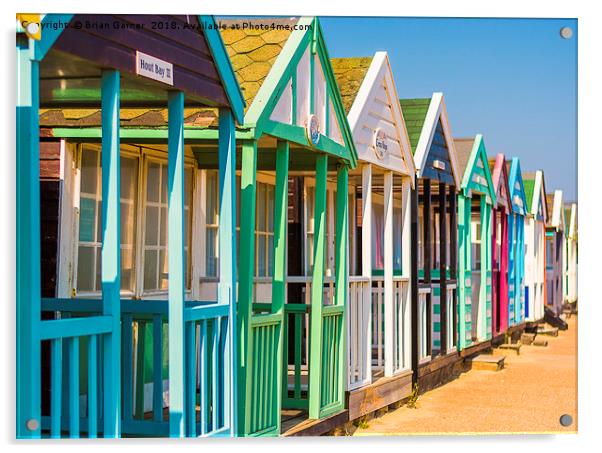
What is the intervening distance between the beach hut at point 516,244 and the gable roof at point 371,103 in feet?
21.5

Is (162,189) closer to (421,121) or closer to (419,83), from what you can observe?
(419,83)

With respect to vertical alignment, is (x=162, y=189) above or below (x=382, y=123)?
below

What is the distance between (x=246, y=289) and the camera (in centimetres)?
698

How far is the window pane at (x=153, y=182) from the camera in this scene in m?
8.77

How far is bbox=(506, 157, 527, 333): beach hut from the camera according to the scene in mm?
17094

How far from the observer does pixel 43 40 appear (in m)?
4.89

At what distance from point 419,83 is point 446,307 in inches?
204

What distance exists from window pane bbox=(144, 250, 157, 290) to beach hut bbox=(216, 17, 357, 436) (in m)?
0.93

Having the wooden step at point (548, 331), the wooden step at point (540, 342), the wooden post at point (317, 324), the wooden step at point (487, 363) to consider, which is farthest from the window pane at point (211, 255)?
the wooden step at point (548, 331)

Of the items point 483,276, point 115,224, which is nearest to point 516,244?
point 483,276

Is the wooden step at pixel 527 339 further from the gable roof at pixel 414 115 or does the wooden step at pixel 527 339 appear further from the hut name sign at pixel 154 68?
the hut name sign at pixel 154 68

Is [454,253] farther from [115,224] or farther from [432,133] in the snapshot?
[115,224]

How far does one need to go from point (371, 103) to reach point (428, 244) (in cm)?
358
